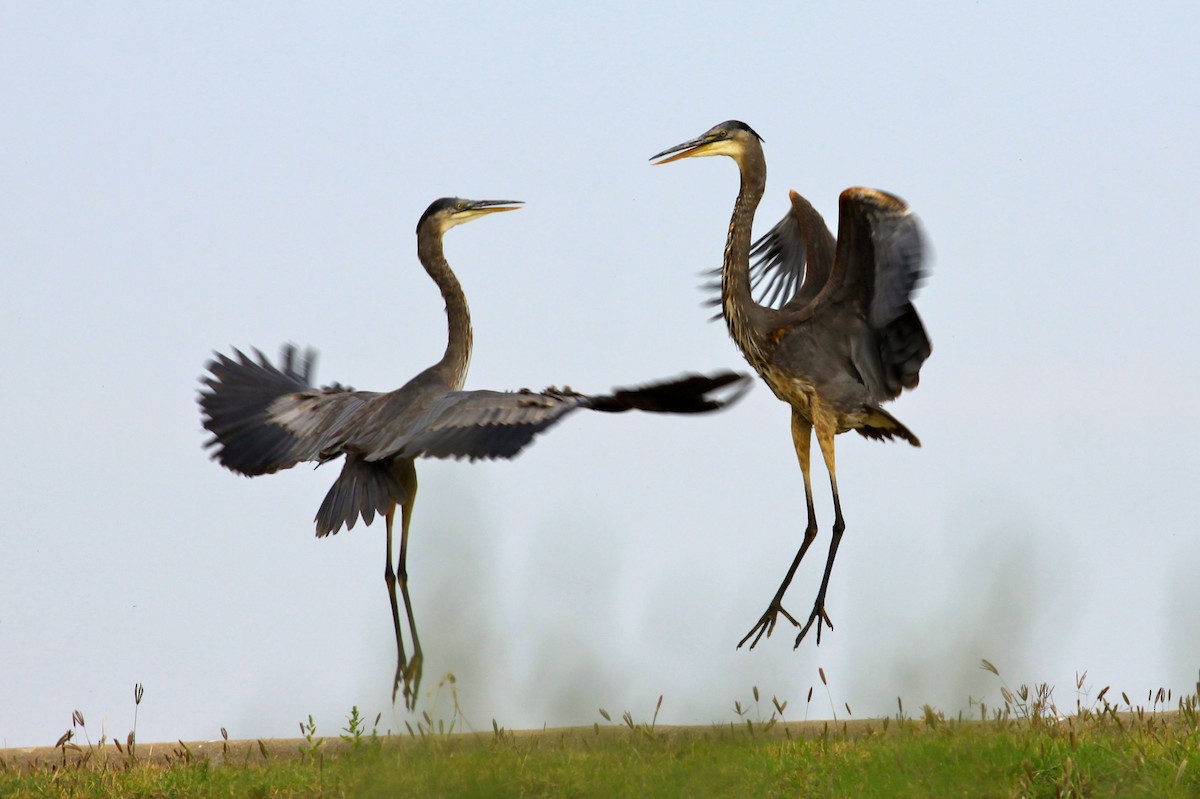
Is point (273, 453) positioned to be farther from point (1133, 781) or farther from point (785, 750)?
point (1133, 781)

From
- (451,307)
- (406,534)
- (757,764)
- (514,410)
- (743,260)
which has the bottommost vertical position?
(757,764)

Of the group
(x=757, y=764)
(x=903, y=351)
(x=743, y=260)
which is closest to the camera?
(x=757, y=764)

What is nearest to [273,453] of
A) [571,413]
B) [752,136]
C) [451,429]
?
[451,429]

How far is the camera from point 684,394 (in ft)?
17.8

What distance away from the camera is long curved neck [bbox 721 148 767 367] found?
8.27 metres

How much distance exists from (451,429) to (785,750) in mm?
2081

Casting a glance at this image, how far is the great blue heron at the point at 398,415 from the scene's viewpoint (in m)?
5.91

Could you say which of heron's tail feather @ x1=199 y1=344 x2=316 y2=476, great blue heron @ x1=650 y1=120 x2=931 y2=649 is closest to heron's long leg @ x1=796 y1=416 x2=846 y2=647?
great blue heron @ x1=650 y1=120 x2=931 y2=649

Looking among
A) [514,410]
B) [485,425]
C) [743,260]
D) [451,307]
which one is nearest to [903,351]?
[743,260]

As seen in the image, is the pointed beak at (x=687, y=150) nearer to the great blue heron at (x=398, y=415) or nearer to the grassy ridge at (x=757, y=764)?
the great blue heron at (x=398, y=415)

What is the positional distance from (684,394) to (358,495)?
2.07m

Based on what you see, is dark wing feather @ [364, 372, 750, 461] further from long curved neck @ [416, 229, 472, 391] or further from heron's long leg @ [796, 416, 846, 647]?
heron's long leg @ [796, 416, 846, 647]

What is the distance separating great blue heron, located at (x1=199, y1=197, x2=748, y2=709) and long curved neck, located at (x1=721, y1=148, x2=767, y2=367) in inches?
56.3

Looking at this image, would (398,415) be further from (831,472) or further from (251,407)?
(831,472)
